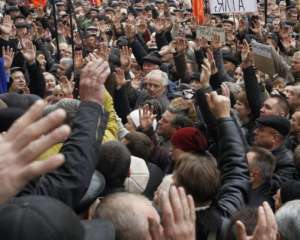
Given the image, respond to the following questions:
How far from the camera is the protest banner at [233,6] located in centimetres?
833

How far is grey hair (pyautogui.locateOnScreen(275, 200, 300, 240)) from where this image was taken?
2453 mm

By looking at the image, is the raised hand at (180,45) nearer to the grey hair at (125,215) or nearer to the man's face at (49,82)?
the man's face at (49,82)

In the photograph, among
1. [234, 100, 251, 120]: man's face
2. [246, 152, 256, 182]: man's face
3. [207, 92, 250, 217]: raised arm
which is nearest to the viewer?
[207, 92, 250, 217]: raised arm

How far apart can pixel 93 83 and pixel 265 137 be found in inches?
83.6

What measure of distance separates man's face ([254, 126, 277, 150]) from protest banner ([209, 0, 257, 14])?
164 inches

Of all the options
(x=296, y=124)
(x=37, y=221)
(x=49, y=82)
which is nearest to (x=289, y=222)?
(x=37, y=221)

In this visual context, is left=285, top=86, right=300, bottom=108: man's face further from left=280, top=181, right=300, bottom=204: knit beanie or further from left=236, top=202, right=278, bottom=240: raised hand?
left=236, top=202, right=278, bottom=240: raised hand

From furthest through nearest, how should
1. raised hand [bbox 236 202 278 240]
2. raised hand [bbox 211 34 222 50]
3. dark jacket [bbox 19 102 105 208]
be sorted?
raised hand [bbox 211 34 222 50], dark jacket [bbox 19 102 105 208], raised hand [bbox 236 202 278 240]

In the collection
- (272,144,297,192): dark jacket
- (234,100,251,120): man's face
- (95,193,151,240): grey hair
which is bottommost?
(234,100,251,120): man's face

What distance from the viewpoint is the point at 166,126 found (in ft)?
16.7

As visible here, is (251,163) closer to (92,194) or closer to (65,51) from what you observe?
(92,194)

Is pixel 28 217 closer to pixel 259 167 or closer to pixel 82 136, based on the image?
pixel 82 136

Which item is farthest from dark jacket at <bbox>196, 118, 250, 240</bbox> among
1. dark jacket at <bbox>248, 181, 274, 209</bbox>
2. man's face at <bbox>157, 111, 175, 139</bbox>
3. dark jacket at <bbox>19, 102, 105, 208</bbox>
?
man's face at <bbox>157, 111, 175, 139</bbox>

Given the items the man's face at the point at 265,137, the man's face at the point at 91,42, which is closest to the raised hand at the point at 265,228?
the man's face at the point at 265,137
